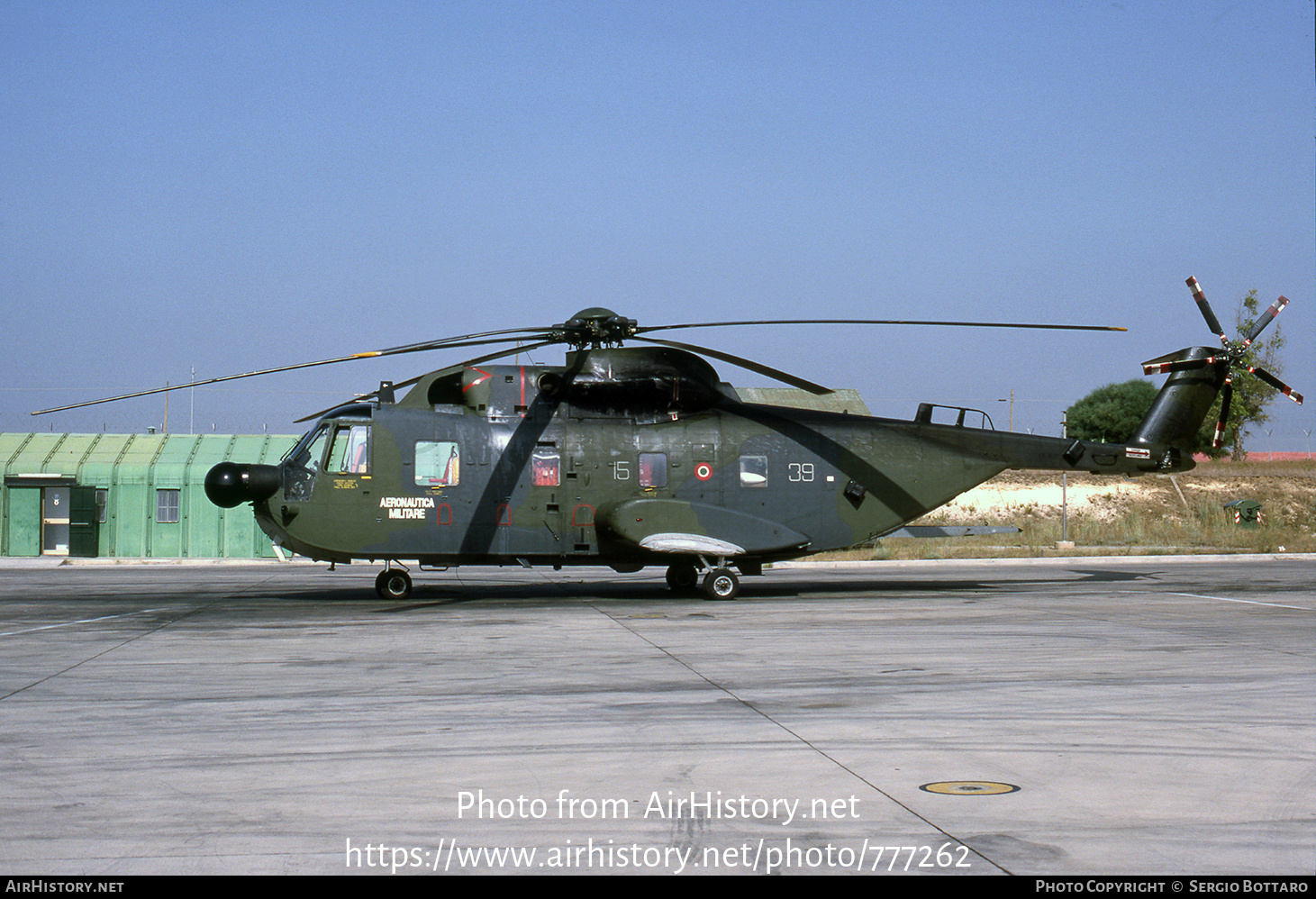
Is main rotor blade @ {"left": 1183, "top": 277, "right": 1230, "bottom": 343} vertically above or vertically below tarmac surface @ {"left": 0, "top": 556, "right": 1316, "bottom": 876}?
above

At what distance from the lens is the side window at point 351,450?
58.8 ft

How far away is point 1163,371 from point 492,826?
2085 centimetres

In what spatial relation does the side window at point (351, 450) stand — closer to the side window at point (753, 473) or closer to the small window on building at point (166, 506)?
the side window at point (753, 473)

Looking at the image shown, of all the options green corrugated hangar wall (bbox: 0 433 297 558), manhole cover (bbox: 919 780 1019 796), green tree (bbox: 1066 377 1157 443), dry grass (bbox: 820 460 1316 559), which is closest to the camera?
manhole cover (bbox: 919 780 1019 796)

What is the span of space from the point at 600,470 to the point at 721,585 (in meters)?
2.97

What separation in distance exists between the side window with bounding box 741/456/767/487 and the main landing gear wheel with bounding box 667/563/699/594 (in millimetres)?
2146

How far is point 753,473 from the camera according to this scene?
62.8 feet

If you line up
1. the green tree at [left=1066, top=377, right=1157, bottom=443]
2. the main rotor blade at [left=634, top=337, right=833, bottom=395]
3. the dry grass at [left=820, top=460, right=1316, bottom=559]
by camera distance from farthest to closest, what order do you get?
the green tree at [left=1066, top=377, right=1157, bottom=443]
the dry grass at [left=820, top=460, right=1316, bottom=559]
the main rotor blade at [left=634, top=337, right=833, bottom=395]

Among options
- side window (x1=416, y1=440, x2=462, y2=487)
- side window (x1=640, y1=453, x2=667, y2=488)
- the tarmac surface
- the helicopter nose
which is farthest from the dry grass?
the tarmac surface

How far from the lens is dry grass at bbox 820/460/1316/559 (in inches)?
1517

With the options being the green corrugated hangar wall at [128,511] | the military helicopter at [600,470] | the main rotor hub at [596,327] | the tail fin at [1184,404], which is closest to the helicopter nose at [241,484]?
the military helicopter at [600,470]

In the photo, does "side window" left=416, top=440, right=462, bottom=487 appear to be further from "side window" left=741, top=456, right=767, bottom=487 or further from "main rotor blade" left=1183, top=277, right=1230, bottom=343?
"main rotor blade" left=1183, top=277, right=1230, bottom=343

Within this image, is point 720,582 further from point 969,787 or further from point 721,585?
point 969,787

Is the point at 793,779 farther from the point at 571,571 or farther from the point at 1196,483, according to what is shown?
the point at 1196,483
